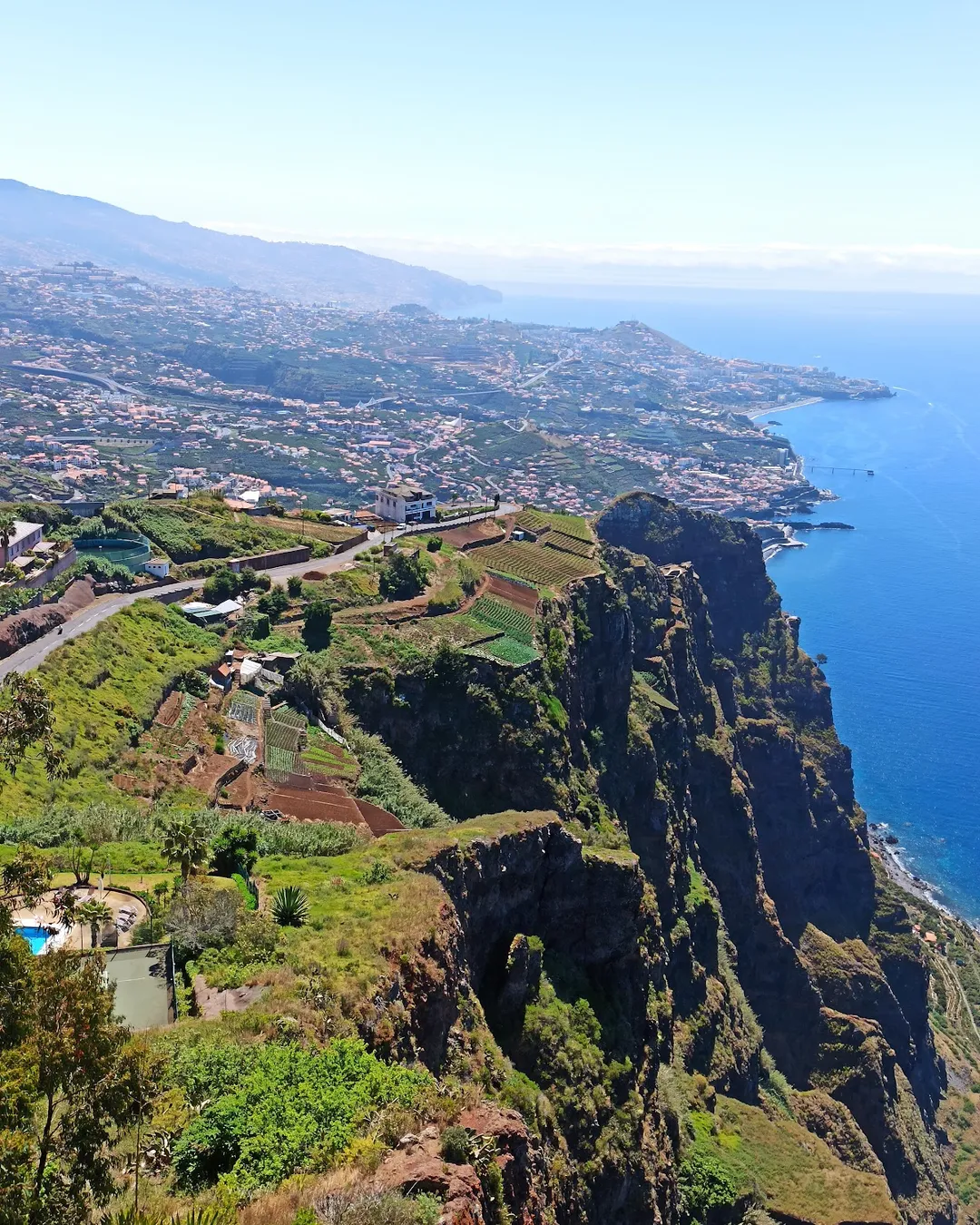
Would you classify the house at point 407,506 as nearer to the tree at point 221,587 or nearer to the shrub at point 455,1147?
the tree at point 221,587

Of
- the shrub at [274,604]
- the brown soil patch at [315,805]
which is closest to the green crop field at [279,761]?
the brown soil patch at [315,805]

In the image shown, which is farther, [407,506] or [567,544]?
[407,506]

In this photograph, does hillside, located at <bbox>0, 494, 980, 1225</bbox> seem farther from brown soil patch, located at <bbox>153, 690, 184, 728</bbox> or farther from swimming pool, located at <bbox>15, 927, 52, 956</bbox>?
swimming pool, located at <bbox>15, 927, 52, 956</bbox>

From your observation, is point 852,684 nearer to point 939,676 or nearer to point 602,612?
point 939,676

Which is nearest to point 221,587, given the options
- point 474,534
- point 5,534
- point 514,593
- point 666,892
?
point 5,534

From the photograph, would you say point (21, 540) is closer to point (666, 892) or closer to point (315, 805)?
point (315, 805)

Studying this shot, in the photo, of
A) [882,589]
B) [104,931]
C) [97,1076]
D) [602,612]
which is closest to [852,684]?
[882,589]
